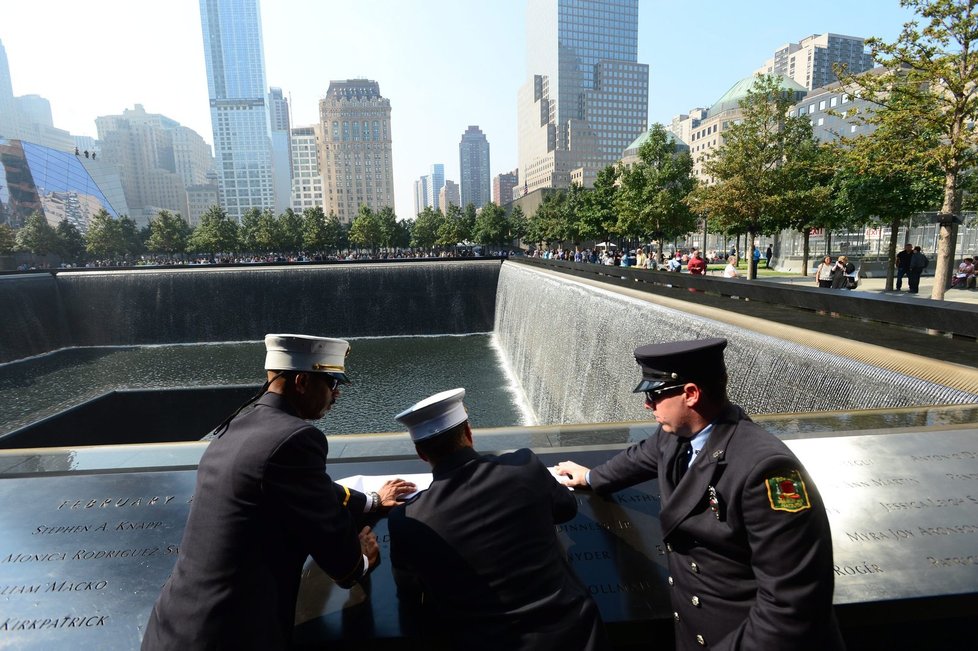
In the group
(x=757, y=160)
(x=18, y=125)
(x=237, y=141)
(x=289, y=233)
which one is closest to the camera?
(x=757, y=160)

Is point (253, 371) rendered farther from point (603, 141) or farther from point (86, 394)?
point (603, 141)

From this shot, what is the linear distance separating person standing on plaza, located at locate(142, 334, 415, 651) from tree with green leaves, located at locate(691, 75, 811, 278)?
18.1 m

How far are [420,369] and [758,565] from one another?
16436 mm

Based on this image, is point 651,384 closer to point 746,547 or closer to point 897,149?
point 746,547

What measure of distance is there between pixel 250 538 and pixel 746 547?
1376 millimetres

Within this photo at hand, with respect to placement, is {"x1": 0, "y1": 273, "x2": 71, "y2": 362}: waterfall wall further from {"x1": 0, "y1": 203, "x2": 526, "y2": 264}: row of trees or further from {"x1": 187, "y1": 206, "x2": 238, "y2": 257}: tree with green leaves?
{"x1": 0, "y1": 203, "x2": 526, "y2": 264}: row of trees

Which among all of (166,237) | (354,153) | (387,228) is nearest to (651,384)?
(387,228)

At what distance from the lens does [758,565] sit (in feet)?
4.65

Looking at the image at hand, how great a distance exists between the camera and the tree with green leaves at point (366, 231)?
196ft

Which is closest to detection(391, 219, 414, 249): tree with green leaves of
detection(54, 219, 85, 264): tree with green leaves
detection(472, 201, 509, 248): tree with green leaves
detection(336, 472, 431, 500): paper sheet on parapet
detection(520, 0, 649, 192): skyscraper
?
detection(472, 201, 509, 248): tree with green leaves

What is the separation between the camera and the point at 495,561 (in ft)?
5.24

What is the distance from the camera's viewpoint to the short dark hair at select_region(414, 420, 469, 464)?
1770 mm

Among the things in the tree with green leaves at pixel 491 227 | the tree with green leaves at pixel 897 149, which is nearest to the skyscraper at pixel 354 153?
the tree with green leaves at pixel 491 227

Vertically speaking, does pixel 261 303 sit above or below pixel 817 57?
below
